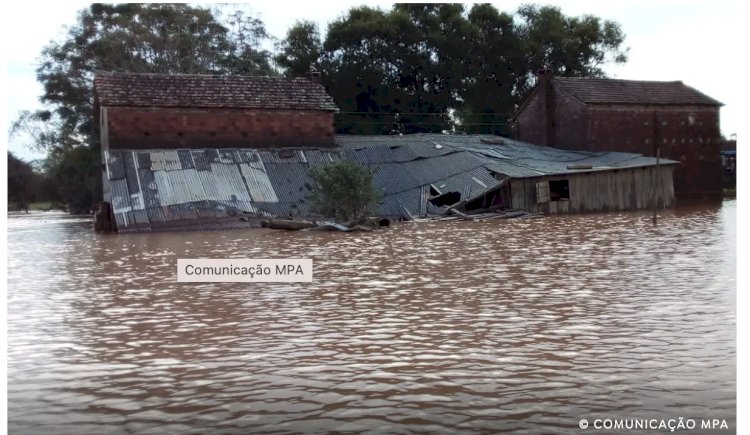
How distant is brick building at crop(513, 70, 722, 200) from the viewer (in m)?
35.5

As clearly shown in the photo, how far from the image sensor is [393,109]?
42.6m

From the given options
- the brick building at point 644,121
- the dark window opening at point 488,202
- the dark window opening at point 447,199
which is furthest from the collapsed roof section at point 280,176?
the brick building at point 644,121

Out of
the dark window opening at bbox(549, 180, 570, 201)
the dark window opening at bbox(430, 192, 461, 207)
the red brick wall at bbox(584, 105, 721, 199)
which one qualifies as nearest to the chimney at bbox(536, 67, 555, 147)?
the red brick wall at bbox(584, 105, 721, 199)

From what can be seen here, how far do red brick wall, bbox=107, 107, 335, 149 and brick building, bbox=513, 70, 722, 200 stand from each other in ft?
41.0

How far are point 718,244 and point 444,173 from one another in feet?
50.1

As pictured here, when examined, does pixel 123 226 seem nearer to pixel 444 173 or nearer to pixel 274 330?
pixel 444 173

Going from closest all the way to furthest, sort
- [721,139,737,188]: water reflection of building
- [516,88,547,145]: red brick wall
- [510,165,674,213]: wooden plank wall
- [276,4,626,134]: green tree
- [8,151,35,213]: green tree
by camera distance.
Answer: [8,151,35,213]: green tree
[510,165,674,213]: wooden plank wall
[721,139,737,188]: water reflection of building
[516,88,547,145]: red brick wall
[276,4,626,134]: green tree

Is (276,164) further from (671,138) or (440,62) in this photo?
(671,138)

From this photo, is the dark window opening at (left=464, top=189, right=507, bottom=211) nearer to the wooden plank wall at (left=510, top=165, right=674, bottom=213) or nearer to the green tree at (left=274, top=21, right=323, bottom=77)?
the wooden plank wall at (left=510, top=165, right=674, bottom=213)

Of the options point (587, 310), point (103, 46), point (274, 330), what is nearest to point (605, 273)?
point (587, 310)

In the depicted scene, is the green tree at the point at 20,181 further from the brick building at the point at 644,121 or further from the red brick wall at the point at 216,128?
the brick building at the point at 644,121

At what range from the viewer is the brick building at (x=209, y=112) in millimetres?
28797

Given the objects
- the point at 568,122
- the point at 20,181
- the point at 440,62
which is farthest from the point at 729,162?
the point at 20,181

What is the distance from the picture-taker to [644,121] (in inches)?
1428
